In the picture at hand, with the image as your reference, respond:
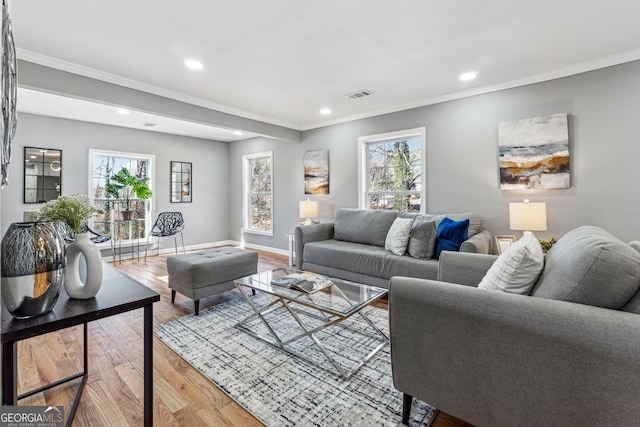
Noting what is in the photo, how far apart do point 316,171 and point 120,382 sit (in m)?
3.97

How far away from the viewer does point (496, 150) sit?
11.4 ft

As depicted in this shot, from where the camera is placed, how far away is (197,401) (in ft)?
5.44

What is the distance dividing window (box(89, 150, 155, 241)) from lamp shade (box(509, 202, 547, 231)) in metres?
5.89

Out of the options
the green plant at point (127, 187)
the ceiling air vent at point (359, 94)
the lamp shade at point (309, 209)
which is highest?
the ceiling air vent at point (359, 94)

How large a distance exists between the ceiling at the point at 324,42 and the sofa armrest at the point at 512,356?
2013 millimetres

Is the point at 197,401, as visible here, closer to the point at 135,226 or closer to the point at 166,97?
the point at 166,97

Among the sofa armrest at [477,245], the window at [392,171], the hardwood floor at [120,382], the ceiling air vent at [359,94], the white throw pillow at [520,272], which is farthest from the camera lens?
the window at [392,171]

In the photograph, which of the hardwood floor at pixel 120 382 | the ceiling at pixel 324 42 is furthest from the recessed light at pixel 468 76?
the hardwood floor at pixel 120 382

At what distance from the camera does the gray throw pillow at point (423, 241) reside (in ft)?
9.98

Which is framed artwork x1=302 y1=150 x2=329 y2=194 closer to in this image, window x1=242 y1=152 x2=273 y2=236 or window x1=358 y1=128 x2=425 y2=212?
window x1=358 y1=128 x2=425 y2=212

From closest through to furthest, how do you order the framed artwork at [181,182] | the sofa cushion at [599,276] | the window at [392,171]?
the sofa cushion at [599,276] → the window at [392,171] → the framed artwork at [181,182]

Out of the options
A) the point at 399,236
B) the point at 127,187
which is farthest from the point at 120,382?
the point at 127,187

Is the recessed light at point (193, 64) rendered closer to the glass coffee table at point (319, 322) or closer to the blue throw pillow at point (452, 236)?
the glass coffee table at point (319, 322)

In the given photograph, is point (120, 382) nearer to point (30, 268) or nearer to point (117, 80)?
point (30, 268)
